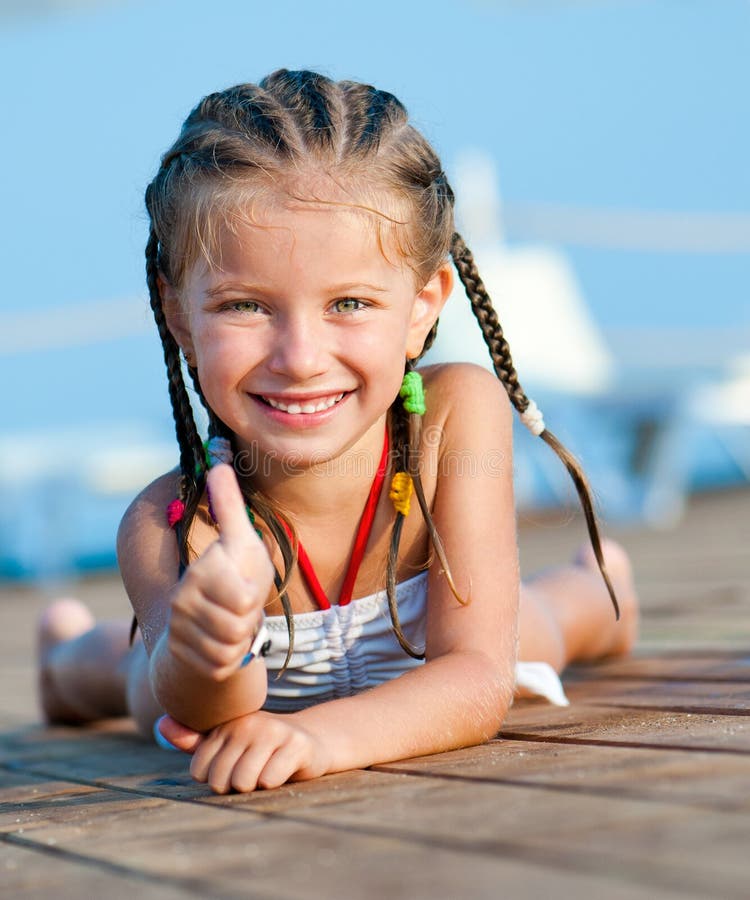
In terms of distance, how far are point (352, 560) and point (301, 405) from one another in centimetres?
33

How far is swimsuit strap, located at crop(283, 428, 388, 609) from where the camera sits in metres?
2.01

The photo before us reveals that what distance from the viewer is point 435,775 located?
139cm

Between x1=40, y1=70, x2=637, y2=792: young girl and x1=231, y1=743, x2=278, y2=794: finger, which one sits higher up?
x1=40, y1=70, x2=637, y2=792: young girl

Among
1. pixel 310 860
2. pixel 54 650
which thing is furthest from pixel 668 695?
pixel 54 650

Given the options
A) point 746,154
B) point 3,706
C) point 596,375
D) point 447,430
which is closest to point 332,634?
point 447,430

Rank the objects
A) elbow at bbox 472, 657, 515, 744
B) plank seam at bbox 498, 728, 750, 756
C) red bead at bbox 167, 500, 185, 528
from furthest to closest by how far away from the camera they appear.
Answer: red bead at bbox 167, 500, 185, 528
elbow at bbox 472, 657, 515, 744
plank seam at bbox 498, 728, 750, 756

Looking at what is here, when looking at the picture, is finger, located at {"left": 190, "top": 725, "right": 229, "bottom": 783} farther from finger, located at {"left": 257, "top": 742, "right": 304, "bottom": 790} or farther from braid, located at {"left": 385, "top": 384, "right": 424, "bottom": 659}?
braid, located at {"left": 385, "top": 384, "right": 424, "bottom": 659}

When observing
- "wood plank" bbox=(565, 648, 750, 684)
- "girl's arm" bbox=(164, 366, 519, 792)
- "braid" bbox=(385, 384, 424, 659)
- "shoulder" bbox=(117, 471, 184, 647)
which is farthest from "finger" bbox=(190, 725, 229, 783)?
"wood plank" bbox=(565, 648, 750, 684)

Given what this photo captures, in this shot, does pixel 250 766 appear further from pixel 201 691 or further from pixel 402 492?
pixel 402 492

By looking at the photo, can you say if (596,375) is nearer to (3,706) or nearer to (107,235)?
(3,706)

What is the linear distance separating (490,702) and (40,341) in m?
7.35

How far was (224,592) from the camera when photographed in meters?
1.30

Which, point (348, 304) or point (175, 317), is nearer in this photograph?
point (348, 304)

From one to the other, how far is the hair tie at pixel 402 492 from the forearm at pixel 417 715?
29 cm
